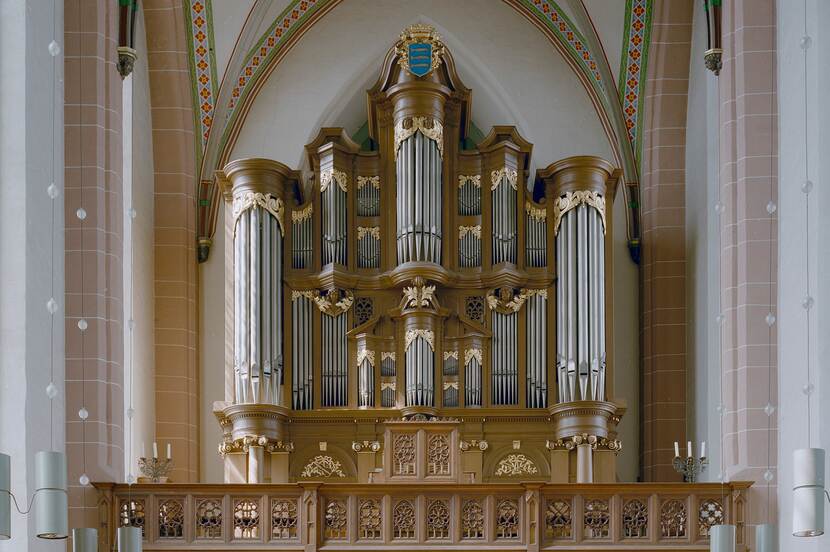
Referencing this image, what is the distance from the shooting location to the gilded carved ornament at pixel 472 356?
20.9m

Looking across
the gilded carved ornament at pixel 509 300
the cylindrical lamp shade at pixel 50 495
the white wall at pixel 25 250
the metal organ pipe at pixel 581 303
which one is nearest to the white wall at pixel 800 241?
the metal organ pipe at pixel 581 303

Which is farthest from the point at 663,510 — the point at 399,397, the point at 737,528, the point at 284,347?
the point at 284,347

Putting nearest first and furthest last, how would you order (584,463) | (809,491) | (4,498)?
(4,498), (809,491), (584,463)

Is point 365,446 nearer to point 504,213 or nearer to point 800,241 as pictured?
point 504,213

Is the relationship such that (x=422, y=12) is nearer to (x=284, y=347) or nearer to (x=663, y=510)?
(x=284, y=347)

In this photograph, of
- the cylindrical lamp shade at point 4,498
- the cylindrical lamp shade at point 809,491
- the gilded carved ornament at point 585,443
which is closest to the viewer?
the cylindrical lamp shade at point 4,498

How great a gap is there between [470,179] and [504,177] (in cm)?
43

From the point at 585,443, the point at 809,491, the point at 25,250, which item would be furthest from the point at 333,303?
the point at 809,491

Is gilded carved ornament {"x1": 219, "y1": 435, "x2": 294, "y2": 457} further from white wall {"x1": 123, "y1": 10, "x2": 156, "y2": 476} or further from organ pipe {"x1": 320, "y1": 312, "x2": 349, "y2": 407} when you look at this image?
white wall {"x1": 123, "y1": 10, "x2": 156, "y2": 476}

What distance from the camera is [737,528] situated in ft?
58.9

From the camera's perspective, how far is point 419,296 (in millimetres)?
20859

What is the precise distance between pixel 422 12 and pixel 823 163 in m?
8.25

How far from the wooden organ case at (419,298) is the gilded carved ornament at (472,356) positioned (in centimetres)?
2

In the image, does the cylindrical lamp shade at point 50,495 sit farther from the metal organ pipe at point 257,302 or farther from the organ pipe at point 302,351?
the organ pipe at point 302,351
